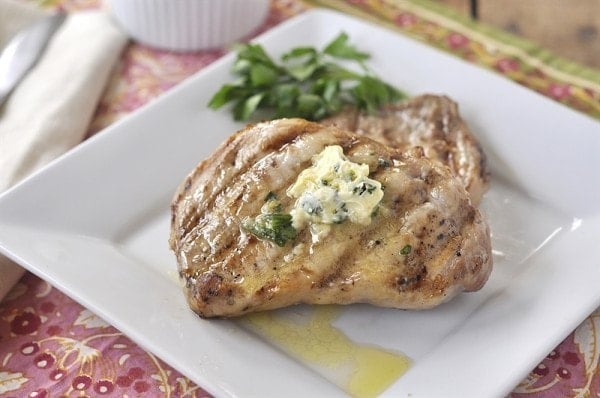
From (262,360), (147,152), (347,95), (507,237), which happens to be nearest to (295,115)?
(347,95)

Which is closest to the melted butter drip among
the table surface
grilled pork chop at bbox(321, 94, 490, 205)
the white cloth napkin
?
grilled pork chop at bbox(321, 94, 490, 205)

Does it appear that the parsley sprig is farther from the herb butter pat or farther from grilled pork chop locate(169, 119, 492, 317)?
the herb butter pat

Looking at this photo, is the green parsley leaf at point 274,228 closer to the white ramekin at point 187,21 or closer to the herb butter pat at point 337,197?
the herb butter pat at point 337,197

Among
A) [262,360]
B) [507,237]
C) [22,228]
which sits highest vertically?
[22,228]

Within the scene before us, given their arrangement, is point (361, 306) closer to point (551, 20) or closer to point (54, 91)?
point (54, 91)

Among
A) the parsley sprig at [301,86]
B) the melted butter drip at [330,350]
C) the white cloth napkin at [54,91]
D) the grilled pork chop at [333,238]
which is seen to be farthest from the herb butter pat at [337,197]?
the white cloth napkin at [54,91]

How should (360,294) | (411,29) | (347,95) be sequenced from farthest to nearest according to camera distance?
(411,29) → (347,95) → (360,294)

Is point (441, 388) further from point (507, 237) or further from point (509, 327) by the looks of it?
point (507, 237)


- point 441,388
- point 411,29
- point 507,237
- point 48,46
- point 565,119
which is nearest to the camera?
point 441,388
